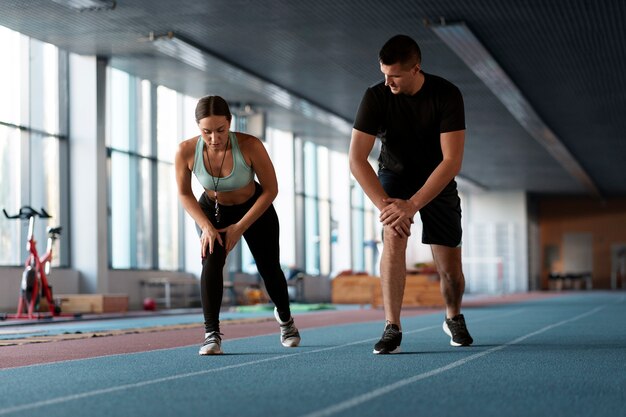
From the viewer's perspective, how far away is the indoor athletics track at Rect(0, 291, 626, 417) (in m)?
2.78

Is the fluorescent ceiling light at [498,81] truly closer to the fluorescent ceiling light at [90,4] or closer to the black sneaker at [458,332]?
the fluorescent ceiling light at [90,4]

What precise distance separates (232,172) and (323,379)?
147cm

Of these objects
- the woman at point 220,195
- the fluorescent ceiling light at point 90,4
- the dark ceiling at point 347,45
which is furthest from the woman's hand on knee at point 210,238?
the fluorescent ceiling light at point 90,4

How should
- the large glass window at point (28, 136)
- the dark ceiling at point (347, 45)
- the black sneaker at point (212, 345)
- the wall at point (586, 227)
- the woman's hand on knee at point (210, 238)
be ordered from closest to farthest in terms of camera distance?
the woman's hand on knee at point (210, 238), the black sneaker at point (212, 345), the dark ceiling at point (347, 45), the large glass window at point (28, 136), the wall at point (586, 227)

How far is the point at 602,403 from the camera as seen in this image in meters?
2.83

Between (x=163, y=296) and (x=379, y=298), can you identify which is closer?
(x=379, y=298)

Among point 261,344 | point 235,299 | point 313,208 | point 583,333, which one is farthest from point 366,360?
point 313,208

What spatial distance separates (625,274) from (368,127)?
34.7 meters

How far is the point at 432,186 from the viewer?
4.38 metres

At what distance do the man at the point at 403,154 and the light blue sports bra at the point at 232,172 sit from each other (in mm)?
545

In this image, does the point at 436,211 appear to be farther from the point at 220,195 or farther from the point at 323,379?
the point at 323,379

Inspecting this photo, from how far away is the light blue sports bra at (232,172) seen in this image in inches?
185

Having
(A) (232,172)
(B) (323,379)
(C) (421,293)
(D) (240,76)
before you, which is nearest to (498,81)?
(C) (421,293)

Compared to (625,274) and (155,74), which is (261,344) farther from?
(625,274)
